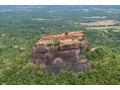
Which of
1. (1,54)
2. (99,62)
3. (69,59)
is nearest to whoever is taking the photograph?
(69,59)

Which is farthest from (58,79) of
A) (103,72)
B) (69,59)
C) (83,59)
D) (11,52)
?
(11,52)

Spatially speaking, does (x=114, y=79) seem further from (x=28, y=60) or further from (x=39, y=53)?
(x=28, y=60)

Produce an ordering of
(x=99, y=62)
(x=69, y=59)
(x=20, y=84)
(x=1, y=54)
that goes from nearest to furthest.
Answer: (x=20, y=84), (x=69, y=59), (x=99, y=62), (x=1, y=54)

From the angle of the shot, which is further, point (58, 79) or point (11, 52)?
point (11, 52)

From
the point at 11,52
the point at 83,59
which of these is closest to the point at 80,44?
the point at 83,59

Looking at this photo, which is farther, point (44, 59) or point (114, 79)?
point (44, 59)

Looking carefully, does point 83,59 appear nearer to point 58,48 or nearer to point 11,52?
point 58,48

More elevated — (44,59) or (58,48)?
(58,48)

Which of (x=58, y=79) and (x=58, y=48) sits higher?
(x=58, y=48)

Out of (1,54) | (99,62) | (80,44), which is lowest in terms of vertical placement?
(1,54)
